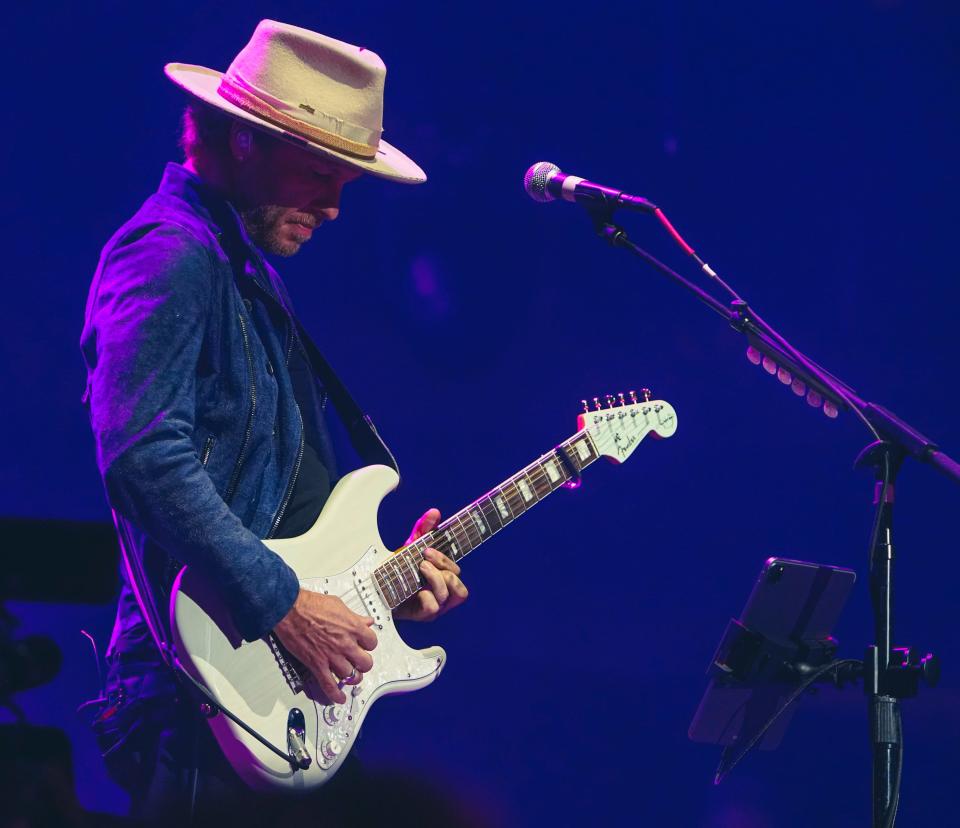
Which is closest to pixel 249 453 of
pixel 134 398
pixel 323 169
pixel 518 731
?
pixel 134 398

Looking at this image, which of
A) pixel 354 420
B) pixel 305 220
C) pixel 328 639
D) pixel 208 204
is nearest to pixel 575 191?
pixel 305 220

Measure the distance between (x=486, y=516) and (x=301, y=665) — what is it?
717mm

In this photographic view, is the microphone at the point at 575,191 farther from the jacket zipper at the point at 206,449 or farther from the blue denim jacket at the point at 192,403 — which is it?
the jacket zipper at the point at 206,449

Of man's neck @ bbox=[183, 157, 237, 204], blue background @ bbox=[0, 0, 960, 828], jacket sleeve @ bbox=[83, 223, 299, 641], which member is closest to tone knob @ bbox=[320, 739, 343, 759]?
jacket sleeve @ bbox=[83, 223, 299, 641]

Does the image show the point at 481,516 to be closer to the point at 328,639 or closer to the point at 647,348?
the point at 328,639

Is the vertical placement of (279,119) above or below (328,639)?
above

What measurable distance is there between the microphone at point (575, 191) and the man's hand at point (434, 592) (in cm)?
94

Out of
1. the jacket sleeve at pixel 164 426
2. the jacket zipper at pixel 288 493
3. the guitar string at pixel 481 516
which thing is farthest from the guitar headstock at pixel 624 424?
the jacket sleeve at pixel 164 426

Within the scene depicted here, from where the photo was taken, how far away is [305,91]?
2352 mm

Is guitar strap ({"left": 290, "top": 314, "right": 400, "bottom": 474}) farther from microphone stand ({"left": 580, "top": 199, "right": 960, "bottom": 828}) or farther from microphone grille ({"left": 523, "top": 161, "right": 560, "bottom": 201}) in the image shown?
microphone stand ({"left": 580, "top": 199, "right": 960, "bottom": 828})

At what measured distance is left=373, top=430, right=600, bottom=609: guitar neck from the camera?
2.47 m

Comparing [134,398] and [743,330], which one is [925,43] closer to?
[743,330]

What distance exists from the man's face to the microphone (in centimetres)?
55

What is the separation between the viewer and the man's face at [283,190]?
2.33 meters
